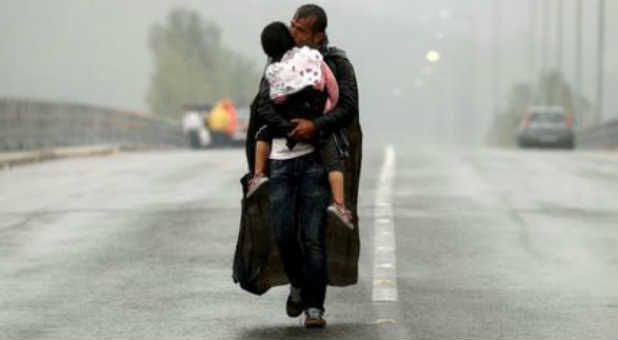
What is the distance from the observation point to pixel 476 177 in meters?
22.5

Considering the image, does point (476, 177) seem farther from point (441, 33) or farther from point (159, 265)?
point (441, 33)

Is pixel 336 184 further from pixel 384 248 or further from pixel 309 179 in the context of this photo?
pixel 384 248

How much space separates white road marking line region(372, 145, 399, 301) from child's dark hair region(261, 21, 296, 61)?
2.20 metres

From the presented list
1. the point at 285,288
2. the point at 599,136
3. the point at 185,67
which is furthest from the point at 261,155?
the point at 185,67

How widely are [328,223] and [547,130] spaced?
158 feet

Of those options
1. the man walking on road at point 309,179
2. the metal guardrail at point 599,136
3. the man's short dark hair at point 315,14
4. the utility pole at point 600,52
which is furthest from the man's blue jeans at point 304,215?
the utility pole at point 600,52

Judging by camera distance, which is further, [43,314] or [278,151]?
[43,314]

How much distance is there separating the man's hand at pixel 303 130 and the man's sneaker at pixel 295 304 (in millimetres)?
900

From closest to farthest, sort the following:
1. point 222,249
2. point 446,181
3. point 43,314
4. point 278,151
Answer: point 278,151 → point 43,314 → point 222,249 → point 446,181

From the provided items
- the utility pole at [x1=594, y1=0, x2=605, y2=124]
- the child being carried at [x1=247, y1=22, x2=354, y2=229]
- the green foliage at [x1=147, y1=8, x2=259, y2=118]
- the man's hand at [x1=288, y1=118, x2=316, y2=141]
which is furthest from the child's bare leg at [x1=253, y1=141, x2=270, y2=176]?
the green foliage at [x1=147, y1=8, x2=259, y2=118]

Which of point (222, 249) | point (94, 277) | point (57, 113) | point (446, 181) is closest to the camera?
point (94, 277)

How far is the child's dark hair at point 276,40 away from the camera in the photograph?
30.9ft

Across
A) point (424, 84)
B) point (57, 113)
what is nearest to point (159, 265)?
point (57, 113)

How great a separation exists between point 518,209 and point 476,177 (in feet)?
16.7
